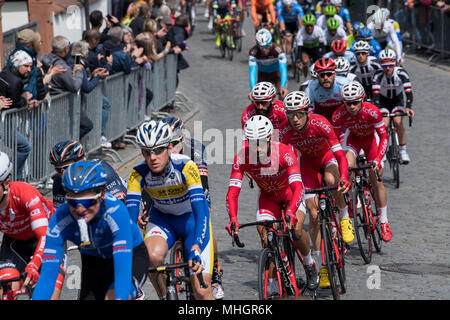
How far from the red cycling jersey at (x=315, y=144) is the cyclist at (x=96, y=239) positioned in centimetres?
397

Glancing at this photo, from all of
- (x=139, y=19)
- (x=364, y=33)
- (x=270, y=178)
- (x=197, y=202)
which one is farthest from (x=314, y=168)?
(x=139, y=19)

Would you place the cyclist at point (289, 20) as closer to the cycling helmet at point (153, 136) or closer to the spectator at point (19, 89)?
the spectator at point (19, 89)

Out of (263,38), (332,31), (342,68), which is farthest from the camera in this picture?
(332,31)

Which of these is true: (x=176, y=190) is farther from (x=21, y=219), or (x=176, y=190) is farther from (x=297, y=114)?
(x=297, y=114)

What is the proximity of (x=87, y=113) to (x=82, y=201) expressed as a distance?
9235 mm

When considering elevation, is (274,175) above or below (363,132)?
below

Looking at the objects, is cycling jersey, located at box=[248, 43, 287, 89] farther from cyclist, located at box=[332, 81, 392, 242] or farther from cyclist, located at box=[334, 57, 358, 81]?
cyclist, located at box=[332, 81, 392, 242]

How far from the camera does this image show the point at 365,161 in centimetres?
1196

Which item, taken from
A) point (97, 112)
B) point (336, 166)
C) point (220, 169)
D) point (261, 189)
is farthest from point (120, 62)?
point (261, 189)

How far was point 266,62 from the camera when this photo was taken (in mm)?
16062

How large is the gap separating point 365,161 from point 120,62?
648cm

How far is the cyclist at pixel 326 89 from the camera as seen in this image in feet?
40.2

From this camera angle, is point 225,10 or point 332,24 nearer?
point 332,24
